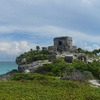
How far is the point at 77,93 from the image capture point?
24047 mm

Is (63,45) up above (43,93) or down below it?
above

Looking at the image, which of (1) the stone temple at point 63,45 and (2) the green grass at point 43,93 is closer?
(2) the green grass at point 43,93

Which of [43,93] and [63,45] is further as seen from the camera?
[63,45]

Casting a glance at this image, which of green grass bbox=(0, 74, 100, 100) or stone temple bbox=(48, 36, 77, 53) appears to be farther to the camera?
stone temple bbox=(48, 36, 77, 53)

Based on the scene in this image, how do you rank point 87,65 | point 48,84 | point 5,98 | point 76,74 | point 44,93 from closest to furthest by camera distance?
1. point 5,98
2. point 44,93
3. point 48,84
4. point 76,74
5. point 87,65

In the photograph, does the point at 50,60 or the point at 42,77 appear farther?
the point at 50,60

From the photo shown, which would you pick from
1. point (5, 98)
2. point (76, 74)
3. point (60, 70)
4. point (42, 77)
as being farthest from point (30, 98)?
point (60, 70)

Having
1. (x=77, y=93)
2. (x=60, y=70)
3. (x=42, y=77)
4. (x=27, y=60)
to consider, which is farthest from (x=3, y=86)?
(x=27, y=60)

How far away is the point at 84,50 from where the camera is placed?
79.6 m

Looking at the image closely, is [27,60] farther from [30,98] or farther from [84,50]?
[30,98]

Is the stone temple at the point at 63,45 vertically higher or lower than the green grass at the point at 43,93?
higher

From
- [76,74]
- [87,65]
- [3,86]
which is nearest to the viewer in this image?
[3,86]

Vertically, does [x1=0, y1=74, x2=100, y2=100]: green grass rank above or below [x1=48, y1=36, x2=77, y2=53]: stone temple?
below

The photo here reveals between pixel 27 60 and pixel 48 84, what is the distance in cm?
3689
